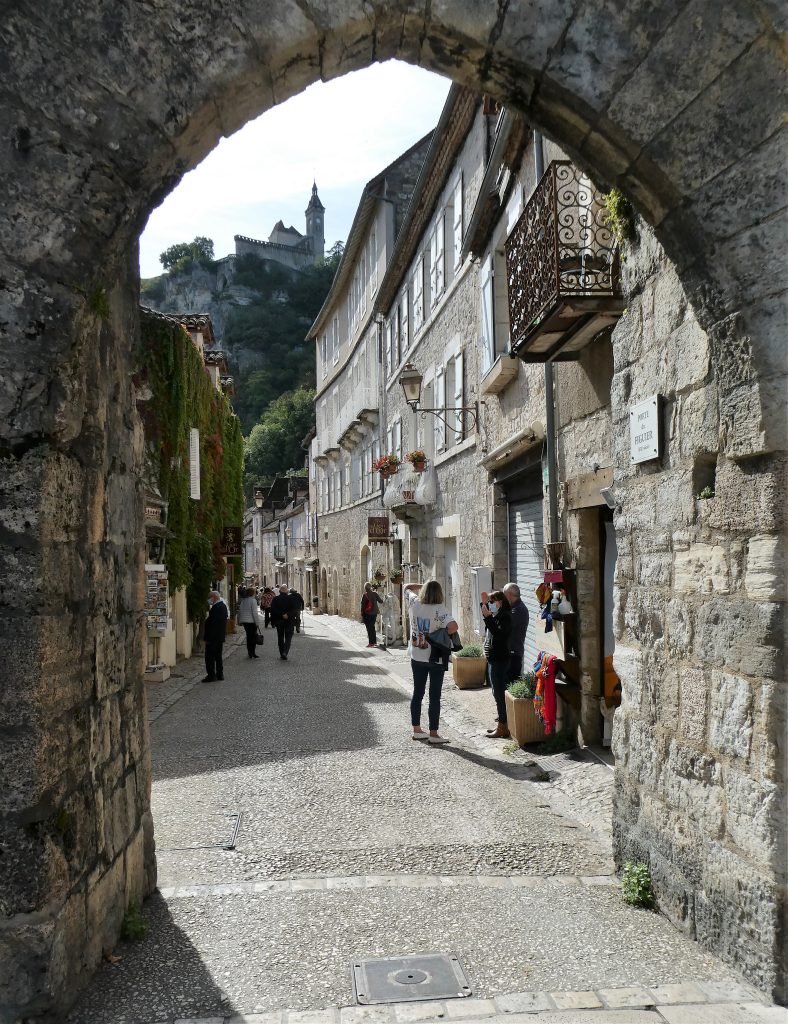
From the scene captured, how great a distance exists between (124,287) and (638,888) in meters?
3.45

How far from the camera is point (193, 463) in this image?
1412 cm

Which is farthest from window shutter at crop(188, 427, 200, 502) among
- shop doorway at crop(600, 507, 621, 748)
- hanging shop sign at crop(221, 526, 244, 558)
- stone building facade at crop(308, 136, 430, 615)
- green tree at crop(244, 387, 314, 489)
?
green tree at crop(244, 387, 314, 489)

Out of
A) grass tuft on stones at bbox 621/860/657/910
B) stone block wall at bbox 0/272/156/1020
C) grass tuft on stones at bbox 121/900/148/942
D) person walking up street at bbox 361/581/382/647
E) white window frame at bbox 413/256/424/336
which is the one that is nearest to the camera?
stone block wall at bbox 0/272/156/1020

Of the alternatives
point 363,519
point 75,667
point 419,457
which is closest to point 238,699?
point 419,457

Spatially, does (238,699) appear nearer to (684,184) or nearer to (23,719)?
(23,719)

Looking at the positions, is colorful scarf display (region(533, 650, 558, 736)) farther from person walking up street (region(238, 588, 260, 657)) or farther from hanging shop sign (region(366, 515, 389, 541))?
hanging shop sign (region(366, 515, 389, 541))

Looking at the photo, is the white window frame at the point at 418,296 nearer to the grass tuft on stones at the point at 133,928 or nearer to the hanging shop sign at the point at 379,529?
the hanging shop sign at the point at 379,529

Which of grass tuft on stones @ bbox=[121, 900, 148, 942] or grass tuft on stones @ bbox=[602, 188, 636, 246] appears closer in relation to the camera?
grass tuft on stones @ bbox=[121, 900, 148, 942]

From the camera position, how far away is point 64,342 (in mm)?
2527

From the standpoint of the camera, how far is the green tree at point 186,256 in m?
78.5

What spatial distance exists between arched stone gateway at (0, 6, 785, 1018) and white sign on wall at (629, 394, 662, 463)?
1.33ft

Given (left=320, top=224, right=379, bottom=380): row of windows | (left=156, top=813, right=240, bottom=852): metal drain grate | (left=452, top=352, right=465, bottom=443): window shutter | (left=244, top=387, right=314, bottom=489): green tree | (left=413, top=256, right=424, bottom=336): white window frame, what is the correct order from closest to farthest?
(left=156, top=813, right=240, bottom=852): metal drain grate → (left=452, top=352, right=465, bottom=443): window shutter → (left=413, top=256, right=424, bottom=336): white window frame → (left=320, top=224, right=379, bottom=380): row of windows → (left=244, top=387, right=314, bottom=489): green tree

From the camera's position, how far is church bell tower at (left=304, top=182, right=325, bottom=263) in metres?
89.1

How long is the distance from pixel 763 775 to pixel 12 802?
2470 millimetres
